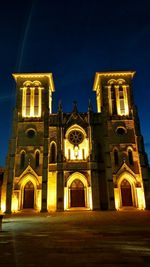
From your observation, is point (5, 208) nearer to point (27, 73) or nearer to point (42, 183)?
point (42, 183)

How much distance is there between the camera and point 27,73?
3547 centimetres

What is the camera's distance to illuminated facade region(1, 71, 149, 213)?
2842cm

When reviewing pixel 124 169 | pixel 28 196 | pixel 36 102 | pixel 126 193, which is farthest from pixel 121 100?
pixel 28 196

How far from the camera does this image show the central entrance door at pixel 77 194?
1153 inches

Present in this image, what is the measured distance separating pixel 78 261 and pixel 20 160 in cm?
2665

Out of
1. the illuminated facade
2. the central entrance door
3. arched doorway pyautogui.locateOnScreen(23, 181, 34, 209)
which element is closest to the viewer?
the illuminated facade

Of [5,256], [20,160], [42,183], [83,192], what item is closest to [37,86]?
[20,160]

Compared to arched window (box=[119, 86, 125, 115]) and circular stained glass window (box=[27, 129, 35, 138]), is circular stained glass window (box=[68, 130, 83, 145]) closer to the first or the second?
circular stained glass window (box=[27, 129, 35, 138])

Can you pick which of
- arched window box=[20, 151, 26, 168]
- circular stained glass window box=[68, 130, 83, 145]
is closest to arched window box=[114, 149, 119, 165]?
circular stained glass window box=[68, 130, 83, 145]

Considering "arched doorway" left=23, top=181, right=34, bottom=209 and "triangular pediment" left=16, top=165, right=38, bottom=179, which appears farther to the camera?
"triangular pediment" left=16, top=165, right=38, bottom=179

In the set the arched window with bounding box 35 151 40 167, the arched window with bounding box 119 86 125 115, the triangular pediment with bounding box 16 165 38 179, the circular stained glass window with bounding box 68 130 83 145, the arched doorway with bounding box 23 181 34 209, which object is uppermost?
the arched window with bounding box 119 86 125 115

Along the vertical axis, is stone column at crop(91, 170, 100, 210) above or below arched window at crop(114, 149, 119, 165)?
below

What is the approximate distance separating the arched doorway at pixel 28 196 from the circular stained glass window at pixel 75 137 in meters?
Result: 8.78

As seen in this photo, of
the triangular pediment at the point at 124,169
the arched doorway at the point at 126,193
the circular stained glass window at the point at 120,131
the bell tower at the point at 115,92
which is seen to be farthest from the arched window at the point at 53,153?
the arched doorway at the point at 126,193
